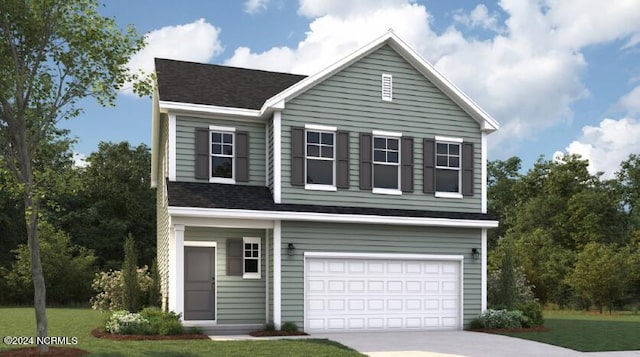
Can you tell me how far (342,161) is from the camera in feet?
65.6

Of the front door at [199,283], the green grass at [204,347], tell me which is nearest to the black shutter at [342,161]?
the front door at [199,283]

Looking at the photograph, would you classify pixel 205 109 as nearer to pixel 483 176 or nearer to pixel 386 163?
pixel 386 163

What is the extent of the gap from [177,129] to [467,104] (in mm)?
8560

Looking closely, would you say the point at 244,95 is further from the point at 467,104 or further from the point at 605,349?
the point at 605,349

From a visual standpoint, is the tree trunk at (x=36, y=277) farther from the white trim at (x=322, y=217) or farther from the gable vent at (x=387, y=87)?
the gable vent at (x=387, y=87)

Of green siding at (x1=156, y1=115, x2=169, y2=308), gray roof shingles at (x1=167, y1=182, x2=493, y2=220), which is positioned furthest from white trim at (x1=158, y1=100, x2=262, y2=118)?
gray roof shingles at (x1=167, y1=182, x2=493, y2=220)

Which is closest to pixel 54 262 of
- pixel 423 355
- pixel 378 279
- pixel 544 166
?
pixel 378 279

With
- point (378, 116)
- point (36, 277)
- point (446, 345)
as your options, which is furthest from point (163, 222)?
point (446, 345)

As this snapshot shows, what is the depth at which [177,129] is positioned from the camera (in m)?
19.5

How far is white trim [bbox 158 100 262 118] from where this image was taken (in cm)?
1911

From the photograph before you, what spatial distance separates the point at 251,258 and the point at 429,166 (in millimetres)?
5883

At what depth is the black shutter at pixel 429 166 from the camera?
68.5 ft

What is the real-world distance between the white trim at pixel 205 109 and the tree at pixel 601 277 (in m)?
→ 18.9

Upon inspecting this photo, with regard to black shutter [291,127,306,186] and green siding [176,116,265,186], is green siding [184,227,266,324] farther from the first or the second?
black shutter [291,127,306,186]
